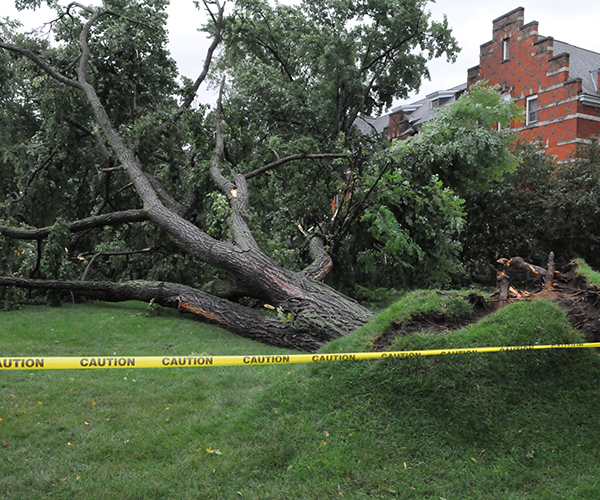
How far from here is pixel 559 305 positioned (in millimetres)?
4023

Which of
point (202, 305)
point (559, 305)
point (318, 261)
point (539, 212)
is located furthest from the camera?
point (539, 212)

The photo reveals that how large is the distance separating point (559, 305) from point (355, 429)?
6.50 ft

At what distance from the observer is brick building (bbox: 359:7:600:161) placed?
1847 centimetres

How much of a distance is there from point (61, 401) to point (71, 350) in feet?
7.33

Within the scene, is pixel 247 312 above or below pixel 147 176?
below

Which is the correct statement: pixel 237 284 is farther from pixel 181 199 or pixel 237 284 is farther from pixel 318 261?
pixel 181 199

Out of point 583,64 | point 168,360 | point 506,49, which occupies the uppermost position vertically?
point 506,49

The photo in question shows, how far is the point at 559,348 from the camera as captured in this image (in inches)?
144

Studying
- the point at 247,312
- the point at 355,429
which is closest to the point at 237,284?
the point at 247,312

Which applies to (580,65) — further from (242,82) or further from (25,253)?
(25,253)

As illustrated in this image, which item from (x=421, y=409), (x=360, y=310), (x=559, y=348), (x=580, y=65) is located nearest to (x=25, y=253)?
(x=360, y=310)

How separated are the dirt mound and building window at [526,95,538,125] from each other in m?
18.1

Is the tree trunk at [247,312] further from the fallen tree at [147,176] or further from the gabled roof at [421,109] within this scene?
the gabled roof at [421,109]

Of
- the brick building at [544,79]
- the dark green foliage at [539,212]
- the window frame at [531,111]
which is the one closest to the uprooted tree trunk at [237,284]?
the dark green foliage at [539,212]
